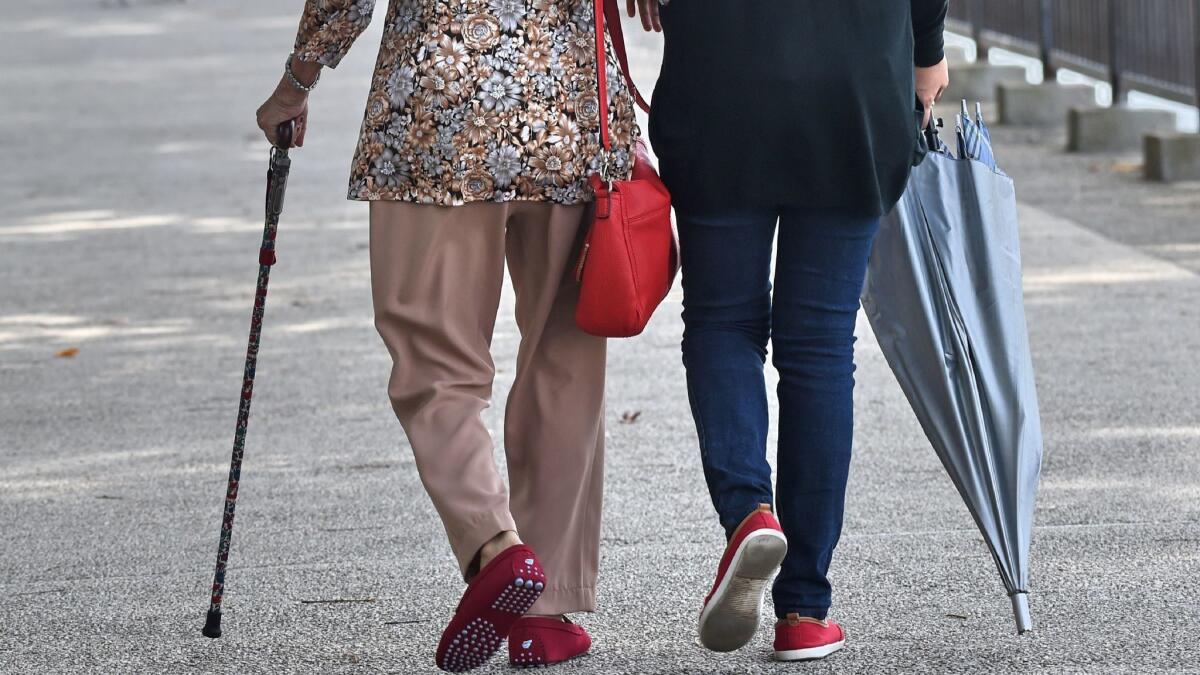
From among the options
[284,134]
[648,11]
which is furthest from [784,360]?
[284,134]

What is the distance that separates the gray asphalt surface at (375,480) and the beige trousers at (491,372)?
0.35 metres

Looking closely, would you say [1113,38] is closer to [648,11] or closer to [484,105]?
[648,11]

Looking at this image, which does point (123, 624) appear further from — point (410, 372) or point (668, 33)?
point (668, 33)

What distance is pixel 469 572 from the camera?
134 inches

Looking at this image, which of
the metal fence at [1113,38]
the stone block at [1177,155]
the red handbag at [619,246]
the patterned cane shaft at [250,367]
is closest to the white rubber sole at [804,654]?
the red handbag at [619,246]

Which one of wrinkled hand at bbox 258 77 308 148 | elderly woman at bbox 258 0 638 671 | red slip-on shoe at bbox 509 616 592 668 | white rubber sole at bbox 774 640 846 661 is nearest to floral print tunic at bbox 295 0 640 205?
elderly woman at bbox 258 0 638 671

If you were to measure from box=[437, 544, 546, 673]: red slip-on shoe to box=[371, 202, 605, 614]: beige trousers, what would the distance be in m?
0.13

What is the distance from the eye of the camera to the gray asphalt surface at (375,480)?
382cm

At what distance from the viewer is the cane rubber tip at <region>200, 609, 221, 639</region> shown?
3.86m

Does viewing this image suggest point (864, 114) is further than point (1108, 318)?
No

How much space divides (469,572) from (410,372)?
39 centimetres

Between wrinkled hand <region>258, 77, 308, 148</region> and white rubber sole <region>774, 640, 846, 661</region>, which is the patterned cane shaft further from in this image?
white rubber sole <region>774, 640, 846, 661</region>

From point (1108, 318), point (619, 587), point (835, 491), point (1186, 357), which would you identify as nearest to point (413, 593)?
point (619, 587)

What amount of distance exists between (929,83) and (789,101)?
415 millimetres
